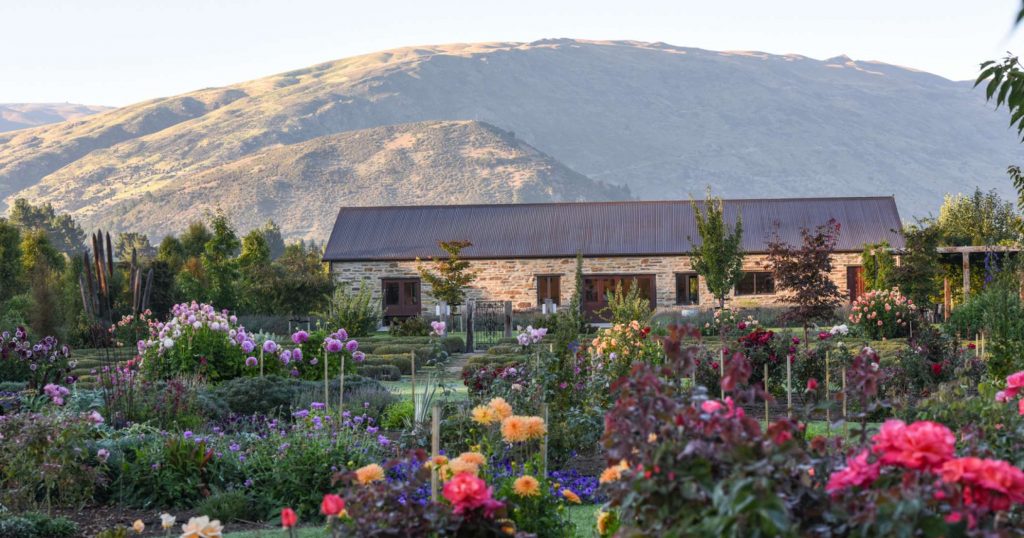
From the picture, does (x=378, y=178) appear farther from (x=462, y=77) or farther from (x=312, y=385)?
(x=312, y=385)

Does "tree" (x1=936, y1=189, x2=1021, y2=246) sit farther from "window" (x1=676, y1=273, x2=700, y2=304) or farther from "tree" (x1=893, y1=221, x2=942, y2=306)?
"window" (x1=676, y1=273, x2=700, y2=304)

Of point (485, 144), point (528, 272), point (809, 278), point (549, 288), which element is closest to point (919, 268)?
point (809, 278)

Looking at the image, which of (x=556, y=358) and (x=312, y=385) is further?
(x=312, y=385)

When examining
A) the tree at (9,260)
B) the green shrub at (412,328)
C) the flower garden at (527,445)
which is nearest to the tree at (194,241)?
the tree at (9,260)

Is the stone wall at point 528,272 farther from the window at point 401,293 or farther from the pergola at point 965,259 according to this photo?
the pergola at point 965,259

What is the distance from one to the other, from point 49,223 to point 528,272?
148 ft

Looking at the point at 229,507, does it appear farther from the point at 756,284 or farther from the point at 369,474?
the point at 756,284

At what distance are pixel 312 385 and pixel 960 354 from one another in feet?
24.3

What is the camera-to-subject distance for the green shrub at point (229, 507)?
7352 mm

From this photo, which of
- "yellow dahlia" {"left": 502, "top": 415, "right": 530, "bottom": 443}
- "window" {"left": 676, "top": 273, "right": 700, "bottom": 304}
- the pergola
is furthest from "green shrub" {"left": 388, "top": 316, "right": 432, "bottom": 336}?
"yellow dahlia" {"left": 502, "top": 415, "right": 530, "bottom": 443}

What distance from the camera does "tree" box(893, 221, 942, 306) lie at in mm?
25484

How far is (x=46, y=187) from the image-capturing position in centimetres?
13200

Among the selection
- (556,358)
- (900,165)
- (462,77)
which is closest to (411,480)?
(556,358)

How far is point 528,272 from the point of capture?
33.0m
